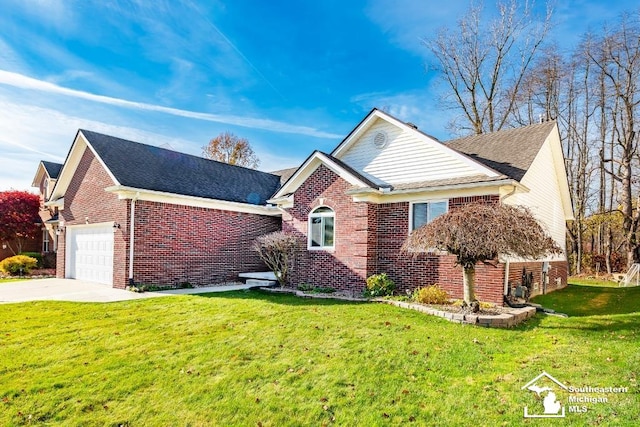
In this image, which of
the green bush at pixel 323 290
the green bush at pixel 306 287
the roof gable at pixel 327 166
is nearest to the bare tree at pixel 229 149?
the roof gable at pixel 327 166

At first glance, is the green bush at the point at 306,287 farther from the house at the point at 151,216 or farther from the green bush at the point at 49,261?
the green bush at the point at 49,261

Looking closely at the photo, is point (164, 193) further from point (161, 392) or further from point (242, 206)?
point (161, 392)

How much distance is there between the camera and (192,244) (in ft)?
48.0

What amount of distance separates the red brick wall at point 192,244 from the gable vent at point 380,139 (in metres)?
6.84

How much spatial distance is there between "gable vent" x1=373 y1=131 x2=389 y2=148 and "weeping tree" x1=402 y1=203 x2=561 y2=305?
206 inches

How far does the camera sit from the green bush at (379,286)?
11492 millimetres

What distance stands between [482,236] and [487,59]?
22741mm

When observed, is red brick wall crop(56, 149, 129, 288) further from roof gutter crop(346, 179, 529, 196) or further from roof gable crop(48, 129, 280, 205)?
roof gutter crop(346, 179, 529, 196)

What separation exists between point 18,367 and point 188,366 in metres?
2.76

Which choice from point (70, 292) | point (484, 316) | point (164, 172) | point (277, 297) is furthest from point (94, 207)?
point (484, 316)

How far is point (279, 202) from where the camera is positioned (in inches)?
568

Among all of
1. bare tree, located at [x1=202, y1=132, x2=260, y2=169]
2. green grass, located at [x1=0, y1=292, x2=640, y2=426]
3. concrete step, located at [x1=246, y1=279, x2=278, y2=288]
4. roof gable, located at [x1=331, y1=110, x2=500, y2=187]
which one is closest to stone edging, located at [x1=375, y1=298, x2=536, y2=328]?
green grass, located at [x1=0, y1=292, x2=640, y2=426]

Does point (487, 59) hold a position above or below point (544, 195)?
above

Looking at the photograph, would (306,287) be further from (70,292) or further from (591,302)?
(591,302)
